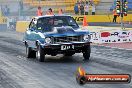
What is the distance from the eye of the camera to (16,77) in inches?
387

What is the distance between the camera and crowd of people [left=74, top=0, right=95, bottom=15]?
140 ft

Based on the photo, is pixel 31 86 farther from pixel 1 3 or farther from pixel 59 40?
pixel 1 3

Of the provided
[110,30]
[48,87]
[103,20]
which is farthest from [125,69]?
[103,20]

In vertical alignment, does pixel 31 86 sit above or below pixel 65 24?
below

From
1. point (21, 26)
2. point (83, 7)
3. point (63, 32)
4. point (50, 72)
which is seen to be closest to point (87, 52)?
point (63, 32)

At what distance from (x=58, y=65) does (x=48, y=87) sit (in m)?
4.42

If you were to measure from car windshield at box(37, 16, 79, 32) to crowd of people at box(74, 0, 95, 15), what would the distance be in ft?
90.3

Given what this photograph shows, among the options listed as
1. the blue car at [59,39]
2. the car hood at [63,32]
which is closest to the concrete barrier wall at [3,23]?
the blue car at [59,39]

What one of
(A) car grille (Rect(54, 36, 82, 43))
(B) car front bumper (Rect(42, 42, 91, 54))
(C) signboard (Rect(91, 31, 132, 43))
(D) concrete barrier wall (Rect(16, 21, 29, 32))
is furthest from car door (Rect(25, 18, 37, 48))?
(D) concrete barrier wall (Rect(16, 21, 29, 32))

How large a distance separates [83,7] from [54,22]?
29.6 m

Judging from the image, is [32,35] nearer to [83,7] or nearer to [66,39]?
[66,39]

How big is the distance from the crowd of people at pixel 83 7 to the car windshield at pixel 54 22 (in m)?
27.5

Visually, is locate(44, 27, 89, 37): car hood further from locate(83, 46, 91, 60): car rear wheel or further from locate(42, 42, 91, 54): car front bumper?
locate(83, 46, 91, 60): car rear wheel

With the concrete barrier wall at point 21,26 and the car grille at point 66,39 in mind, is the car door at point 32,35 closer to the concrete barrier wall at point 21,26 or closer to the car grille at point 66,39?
the car grille at point 66,39
